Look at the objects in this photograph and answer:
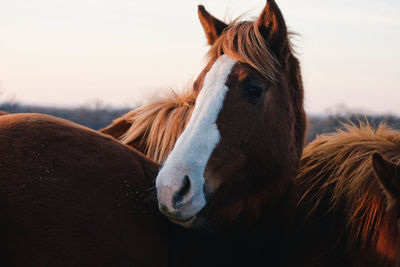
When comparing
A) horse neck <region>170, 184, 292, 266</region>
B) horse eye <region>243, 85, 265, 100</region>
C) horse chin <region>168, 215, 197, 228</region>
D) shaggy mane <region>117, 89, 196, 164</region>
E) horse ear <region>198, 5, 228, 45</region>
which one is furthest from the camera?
shaggy mane <region>117, 89, 196, 164</region>

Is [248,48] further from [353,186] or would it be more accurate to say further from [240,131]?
[353,186]

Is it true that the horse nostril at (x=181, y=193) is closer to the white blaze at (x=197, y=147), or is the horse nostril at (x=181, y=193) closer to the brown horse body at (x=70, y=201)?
the white blaze at (x=197, y=147)

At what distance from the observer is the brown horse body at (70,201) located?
196 cm

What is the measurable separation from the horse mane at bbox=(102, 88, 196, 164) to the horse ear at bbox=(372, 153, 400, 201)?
5.71 feet

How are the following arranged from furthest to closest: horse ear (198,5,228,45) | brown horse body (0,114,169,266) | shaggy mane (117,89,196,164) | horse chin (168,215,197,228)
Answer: shaggy mane (117,89,196,164), horse ear (198,5,228,45), horse chin (168,215,197,228), brown horse body (0,114,169,266)

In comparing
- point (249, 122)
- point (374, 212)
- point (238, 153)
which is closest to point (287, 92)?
point (249, 122)

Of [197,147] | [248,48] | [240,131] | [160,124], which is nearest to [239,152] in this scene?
[240,131]

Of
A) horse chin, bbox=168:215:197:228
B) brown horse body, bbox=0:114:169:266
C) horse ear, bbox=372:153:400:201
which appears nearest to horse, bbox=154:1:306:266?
horse chin, bbox=168:215:197:228

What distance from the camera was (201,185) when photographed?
2461mm

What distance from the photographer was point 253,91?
288cm

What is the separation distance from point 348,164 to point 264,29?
1.12m

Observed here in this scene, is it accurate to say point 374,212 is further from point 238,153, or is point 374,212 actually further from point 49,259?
point 49,259

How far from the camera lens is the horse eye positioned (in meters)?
2.86

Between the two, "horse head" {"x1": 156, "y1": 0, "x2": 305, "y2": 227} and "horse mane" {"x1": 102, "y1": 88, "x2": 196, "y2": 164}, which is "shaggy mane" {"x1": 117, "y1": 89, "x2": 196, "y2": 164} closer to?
"horse mane" {"x1": 102, "y1": 88, "x2": 196, "y2": 164}
